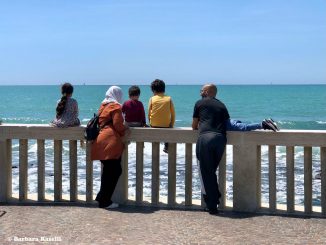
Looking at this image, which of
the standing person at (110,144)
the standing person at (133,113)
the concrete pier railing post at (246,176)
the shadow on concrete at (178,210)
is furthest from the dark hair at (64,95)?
the concrete pier railing post at (246,176)

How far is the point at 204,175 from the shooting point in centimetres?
740

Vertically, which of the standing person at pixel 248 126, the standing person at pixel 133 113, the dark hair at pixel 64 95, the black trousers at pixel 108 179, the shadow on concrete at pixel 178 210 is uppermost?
the dark hair at pixel 64 95

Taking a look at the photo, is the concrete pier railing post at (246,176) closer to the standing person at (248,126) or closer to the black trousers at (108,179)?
the standing person at (248,126)

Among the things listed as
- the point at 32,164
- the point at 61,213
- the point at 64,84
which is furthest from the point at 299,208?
the point at 32,164

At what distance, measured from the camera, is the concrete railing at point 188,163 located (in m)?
7.38

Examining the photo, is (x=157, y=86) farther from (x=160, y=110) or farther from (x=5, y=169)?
(x=5, y=169)

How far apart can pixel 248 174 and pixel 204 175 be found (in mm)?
635

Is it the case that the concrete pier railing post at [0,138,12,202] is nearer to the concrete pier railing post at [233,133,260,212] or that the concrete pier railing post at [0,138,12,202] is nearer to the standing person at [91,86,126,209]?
the standing person at [91,86,126,209]

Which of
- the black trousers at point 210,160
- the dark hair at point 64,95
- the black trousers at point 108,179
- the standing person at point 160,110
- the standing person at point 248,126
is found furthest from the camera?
the standing person at point 160,110

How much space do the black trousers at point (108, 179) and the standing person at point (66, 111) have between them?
0.86 m

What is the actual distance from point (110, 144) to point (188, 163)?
114cm

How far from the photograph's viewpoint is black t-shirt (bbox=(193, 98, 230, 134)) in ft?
24.1

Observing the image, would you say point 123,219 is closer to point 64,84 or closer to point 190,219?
point 190,219

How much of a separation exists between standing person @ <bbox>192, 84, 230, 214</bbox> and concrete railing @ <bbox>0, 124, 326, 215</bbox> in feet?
0.81
